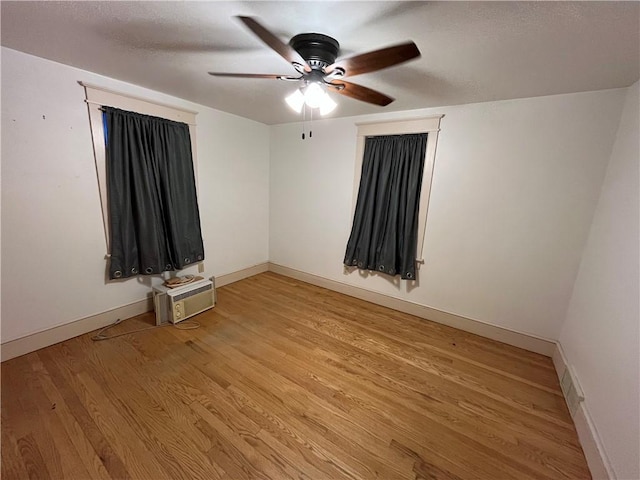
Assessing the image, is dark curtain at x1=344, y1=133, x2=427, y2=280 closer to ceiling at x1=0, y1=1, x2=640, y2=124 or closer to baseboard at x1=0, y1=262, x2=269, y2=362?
ceiling at x1=0, y1=1, x2=640, y2=124

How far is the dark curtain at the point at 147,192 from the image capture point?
2.23 m

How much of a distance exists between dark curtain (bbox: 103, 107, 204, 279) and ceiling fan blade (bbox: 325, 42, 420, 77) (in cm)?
198

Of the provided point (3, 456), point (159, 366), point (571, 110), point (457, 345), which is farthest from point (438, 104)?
point (3, 456)

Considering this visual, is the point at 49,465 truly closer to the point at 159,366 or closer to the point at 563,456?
the point at 159,366

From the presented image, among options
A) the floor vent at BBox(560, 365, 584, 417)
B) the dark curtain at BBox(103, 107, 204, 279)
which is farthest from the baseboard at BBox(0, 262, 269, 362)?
the floor vent at BBox(560, 365, 584, 417)

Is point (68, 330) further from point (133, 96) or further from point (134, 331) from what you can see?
point (133, 96)

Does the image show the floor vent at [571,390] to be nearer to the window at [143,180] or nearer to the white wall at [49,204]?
the window at [143,180]

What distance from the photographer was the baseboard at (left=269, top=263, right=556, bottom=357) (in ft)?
7.61

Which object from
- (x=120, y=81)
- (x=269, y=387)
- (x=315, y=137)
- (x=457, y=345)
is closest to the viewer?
(x=269, y=387)

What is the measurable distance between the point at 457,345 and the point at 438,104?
2.35 metres

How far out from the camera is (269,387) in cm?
179

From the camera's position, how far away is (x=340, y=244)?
3.35 m

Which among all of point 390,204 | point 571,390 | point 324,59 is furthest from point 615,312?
point 324,59

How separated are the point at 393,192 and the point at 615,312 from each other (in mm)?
1878
